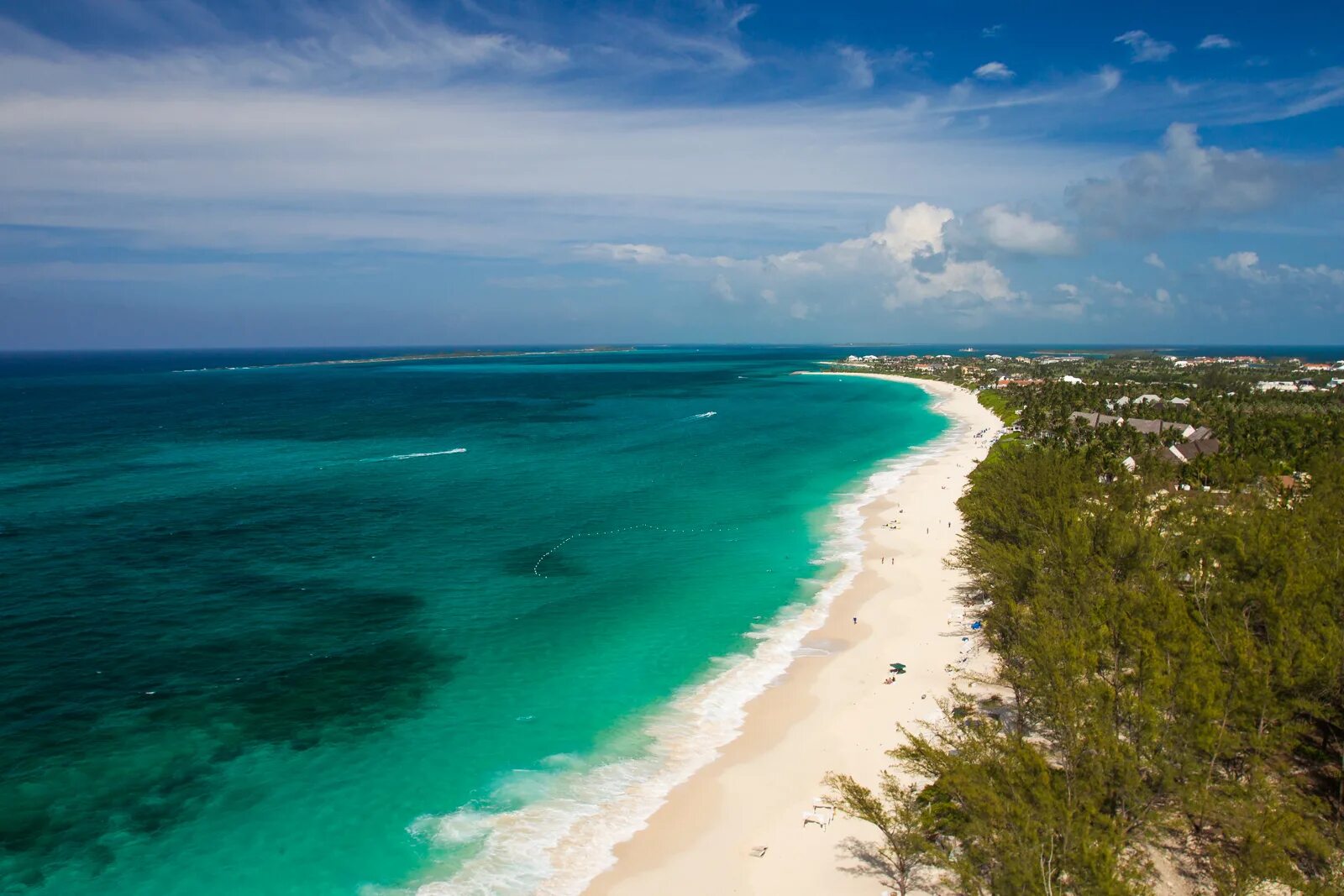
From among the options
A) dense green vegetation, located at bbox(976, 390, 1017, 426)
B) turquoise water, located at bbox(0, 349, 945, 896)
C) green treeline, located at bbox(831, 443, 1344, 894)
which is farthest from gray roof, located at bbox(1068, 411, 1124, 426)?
green treeline, located at bbox(831, 443, 1344, 894)

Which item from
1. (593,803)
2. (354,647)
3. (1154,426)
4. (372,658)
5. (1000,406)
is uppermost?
(1000,406)

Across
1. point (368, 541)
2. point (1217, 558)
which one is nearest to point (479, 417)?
point (368, 541)

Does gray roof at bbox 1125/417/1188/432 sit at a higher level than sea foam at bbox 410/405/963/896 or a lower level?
higher

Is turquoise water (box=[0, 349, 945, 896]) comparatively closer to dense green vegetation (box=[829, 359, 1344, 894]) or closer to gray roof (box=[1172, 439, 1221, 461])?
dense green vegetation (box=[829, 359, 1344, 894])

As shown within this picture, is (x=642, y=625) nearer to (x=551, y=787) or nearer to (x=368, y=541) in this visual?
(x=551, y=787)

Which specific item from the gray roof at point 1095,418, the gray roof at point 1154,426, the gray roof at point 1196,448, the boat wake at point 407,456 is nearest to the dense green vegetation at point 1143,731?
the gray roof at point 1196,448

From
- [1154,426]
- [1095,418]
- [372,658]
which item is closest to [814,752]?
[372,658]

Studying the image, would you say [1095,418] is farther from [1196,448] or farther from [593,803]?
[593,803]
